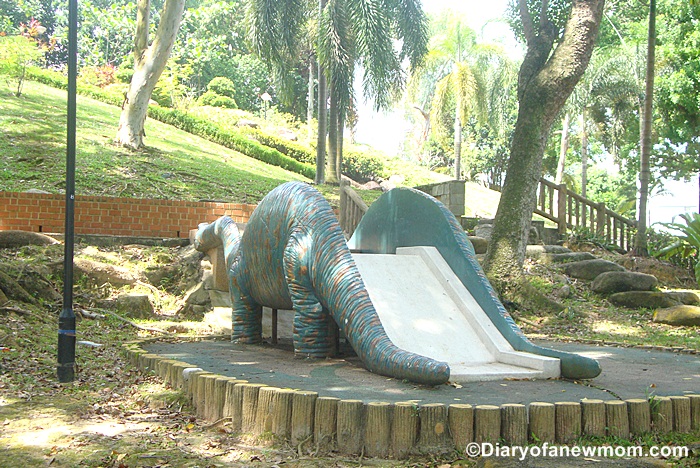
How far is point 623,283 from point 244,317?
6.79 m

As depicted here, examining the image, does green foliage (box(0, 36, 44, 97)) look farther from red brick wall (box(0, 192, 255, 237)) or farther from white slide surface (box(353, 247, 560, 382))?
white slide surface (box(353, 247, 560, 382))

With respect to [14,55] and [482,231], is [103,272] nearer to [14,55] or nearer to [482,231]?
[482,231]

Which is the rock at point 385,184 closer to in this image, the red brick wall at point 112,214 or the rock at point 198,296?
the red brick wall at point 112,214

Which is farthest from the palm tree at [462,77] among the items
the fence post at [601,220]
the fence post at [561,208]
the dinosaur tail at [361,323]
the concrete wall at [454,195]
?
the dinosaur tail at [361,323]

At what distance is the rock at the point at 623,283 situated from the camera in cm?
1118

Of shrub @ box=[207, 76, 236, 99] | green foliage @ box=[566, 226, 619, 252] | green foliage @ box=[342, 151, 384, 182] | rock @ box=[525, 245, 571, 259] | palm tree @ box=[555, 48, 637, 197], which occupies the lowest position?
rock @ box=[525, 245, 571, 259]

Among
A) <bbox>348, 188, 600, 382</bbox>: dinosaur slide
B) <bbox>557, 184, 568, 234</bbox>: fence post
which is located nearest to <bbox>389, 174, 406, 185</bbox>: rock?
<bbox>557, 184, 568, 234</bbox>: fence post

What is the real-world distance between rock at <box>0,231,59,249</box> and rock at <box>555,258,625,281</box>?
8.36m

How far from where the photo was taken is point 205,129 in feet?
82.0

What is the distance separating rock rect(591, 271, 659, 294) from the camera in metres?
11.2

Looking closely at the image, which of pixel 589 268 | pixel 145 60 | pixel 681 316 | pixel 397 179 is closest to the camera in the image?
pixel 681 316

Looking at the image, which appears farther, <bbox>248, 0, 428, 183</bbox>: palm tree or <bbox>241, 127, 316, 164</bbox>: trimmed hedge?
<bbox>241, 127, 316, 164</bbox>: trimmed hedge

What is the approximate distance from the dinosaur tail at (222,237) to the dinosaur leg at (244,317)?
391 millimetres

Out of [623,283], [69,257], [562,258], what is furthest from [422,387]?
[562,258]
